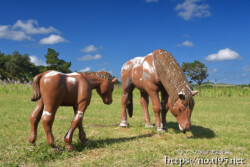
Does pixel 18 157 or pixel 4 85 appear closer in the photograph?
pixel 18 157

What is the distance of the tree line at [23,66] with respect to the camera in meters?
32.6

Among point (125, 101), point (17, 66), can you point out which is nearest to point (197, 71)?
point (125, 101)

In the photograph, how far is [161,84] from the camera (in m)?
5.45

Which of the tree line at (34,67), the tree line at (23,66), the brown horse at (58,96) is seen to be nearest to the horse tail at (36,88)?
the brown horse at (58,96)

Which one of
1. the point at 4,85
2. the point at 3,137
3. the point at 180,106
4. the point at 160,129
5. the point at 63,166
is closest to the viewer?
the point at 63,166

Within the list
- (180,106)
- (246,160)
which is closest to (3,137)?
(180,106)

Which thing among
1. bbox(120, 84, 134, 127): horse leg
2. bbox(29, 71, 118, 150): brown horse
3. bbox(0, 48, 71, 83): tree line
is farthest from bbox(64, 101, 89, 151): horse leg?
bbox(0, 48, 71, 83): tree line

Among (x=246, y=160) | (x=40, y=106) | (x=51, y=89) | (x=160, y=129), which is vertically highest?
(x=51, y=89)

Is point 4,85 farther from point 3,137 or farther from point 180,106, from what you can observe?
point 180,106

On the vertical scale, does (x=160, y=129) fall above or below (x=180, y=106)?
below

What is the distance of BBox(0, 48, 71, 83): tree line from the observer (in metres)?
32.6

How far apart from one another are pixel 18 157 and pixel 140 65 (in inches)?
150

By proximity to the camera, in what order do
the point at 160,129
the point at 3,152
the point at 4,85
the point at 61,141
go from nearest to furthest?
1. the point at 3,152
2. the point at 61,141
3. the point at 160,129
4. the point at 4,85

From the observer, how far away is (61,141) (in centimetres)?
487
